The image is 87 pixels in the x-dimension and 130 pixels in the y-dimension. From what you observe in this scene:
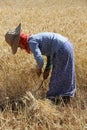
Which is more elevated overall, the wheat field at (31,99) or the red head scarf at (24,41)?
the red head scarf at (24,41)

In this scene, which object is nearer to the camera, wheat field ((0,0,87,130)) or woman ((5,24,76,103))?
wheat field ((0,0,87,130))

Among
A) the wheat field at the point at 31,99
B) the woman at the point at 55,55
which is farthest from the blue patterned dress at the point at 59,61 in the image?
the wheat field at the point at 31,99

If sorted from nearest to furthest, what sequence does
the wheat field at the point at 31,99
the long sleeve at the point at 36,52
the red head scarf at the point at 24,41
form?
1. the wheat field at the point at 31,99
2. the long sleeve at the point at 36,52
3. the red head scarf at the point at 24,41

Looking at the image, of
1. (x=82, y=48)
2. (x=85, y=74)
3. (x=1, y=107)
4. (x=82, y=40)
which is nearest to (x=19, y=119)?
(x=1, y=107)

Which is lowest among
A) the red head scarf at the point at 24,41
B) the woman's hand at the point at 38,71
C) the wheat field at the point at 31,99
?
the wheat field at the point at 31,99

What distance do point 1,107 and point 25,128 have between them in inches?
30.4

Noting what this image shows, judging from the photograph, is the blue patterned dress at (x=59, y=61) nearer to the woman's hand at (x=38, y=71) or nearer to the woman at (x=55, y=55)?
the woman at (x=55, y=55)

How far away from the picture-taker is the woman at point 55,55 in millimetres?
4789

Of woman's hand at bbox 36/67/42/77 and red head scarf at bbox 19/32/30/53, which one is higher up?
red head scarf at bbox 19/32/30/53

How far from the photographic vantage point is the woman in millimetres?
4789

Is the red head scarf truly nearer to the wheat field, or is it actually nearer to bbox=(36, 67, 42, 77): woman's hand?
bbox=(36, 67, 42, 77): woman's hand

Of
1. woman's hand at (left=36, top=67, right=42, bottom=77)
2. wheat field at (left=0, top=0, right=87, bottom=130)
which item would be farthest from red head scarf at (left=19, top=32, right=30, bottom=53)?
wheat field at (left=0, top=0, right=87, bottom=130)

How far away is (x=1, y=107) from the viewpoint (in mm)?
4746

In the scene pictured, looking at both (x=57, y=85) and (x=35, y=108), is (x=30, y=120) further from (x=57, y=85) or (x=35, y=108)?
(x=57, y=85)
